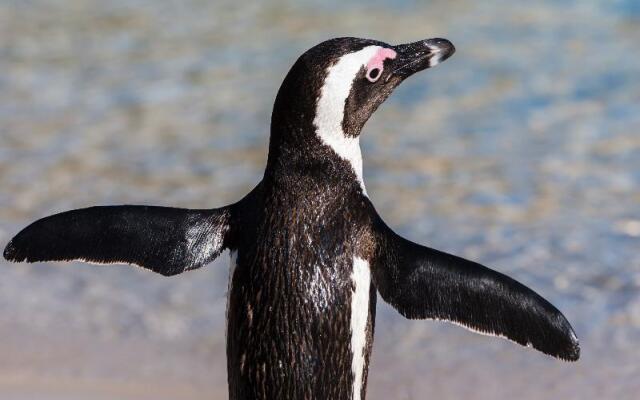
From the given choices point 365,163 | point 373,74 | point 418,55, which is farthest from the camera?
point 365,163

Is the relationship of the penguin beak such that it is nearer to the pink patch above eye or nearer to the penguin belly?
the pink patch above eye

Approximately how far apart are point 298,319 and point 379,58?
20.6 inches

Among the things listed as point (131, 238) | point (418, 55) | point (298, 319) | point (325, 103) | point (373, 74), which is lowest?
point (298, 319)

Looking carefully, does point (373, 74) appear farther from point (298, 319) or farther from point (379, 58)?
point (298, 319)

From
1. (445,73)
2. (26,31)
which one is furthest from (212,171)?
(26,31)

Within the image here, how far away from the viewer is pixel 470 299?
2443 mm

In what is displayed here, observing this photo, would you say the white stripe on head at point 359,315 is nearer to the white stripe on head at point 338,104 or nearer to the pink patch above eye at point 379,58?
the white stripe on head at point 338,104

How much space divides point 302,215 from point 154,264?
315 mm

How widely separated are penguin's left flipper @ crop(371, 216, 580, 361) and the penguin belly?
0.07 meters

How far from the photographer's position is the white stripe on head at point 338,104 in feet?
8.02

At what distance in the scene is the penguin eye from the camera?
2.54 metres

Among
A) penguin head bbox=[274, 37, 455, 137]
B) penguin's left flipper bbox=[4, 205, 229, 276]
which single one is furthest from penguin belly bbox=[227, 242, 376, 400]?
penguin head bbox=[274, 37, 455, 137]

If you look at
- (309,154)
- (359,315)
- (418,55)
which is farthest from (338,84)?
(359,315)

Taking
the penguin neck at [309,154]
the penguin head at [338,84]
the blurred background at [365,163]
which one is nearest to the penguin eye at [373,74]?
the penguin head at [338,84]
